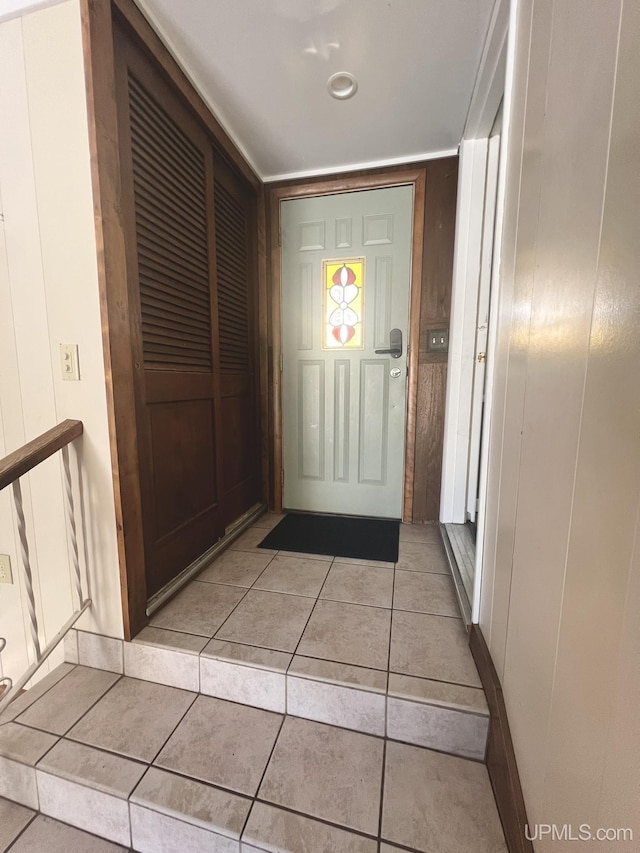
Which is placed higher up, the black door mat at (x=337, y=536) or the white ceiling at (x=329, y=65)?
the white ceiling at (x=329, y=65)

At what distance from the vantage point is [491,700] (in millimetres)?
867

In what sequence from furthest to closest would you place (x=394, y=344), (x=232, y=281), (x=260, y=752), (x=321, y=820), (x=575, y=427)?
1. (x=394, y=344)
2. (x=232, y=281)
3. (x=260, y=752)
4. (x=321, y=820)
5. (x=575, y=427)

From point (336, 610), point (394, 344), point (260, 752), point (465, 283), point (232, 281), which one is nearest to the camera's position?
point (260, 752)

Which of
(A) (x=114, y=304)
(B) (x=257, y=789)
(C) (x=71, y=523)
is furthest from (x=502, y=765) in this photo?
(A) (x=114, y=304)

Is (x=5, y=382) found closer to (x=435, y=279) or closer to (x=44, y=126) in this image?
(x=44, y=126)

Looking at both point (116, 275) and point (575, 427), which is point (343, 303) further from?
point (575, 427)

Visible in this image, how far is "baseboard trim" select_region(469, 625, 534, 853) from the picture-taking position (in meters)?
0.66

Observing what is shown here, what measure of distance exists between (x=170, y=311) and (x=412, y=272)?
51.7 inches

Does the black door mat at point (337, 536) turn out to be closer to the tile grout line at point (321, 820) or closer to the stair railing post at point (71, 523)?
the stair railing post at point (71, 523)

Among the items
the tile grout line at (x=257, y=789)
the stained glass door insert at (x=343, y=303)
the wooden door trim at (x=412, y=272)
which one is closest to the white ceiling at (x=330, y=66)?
the wooden door trim at (x=412, y=272)

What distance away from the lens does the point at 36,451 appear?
94cm

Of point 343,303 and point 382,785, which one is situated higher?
point 343,303

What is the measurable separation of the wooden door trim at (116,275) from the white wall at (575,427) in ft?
3.70

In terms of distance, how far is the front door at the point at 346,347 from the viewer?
1930mm
